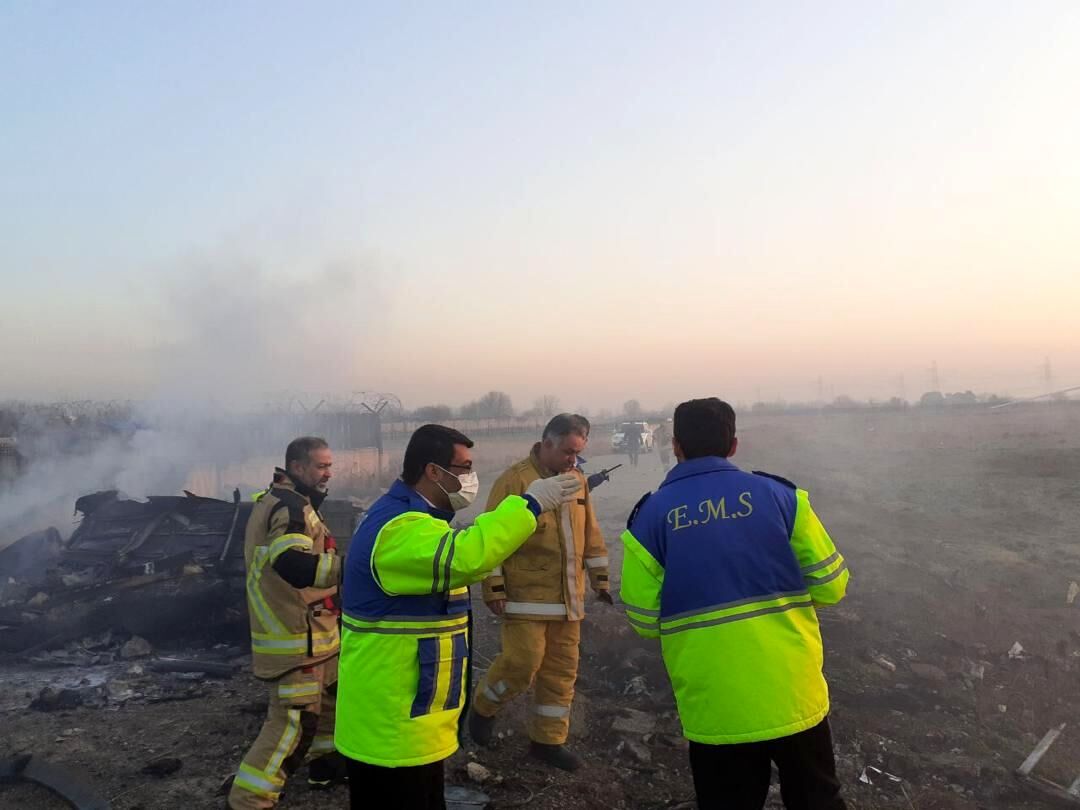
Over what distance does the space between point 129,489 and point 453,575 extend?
46.2 feet

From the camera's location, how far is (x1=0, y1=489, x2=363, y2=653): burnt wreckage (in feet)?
22.9

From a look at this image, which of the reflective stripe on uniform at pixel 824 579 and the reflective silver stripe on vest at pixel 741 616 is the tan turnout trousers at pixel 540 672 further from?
the reflective stripe on uniform at pixel 824 579

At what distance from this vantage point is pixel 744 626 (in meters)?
2.40

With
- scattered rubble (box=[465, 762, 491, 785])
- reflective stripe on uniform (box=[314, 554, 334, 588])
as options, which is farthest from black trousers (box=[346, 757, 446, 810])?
scattered rubble (box=[465, 762, 491, 785])

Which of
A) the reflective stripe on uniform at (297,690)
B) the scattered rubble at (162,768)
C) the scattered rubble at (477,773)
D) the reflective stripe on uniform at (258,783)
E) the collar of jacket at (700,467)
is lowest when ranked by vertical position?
the scattered rubble at (477,773)

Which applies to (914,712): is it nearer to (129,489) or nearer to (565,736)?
(565,736)

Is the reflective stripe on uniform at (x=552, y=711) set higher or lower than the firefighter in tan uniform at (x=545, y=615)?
lower

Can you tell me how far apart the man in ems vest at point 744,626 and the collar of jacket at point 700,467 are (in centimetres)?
3

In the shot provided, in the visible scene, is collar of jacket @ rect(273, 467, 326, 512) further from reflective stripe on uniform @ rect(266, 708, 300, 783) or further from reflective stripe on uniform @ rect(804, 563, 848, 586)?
reflective stripe on uniform @ rect(804, 563, 848, 586)

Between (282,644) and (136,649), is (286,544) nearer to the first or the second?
(282,644)

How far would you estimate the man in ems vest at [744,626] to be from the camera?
2.38 metres

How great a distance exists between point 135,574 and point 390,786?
251 inches

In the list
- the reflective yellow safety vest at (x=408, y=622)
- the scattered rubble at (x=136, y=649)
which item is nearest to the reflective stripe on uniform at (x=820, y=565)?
the reflective yellow safety vest at (x=408, y=622)

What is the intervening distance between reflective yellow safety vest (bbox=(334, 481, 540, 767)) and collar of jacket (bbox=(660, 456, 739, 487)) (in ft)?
1.76
